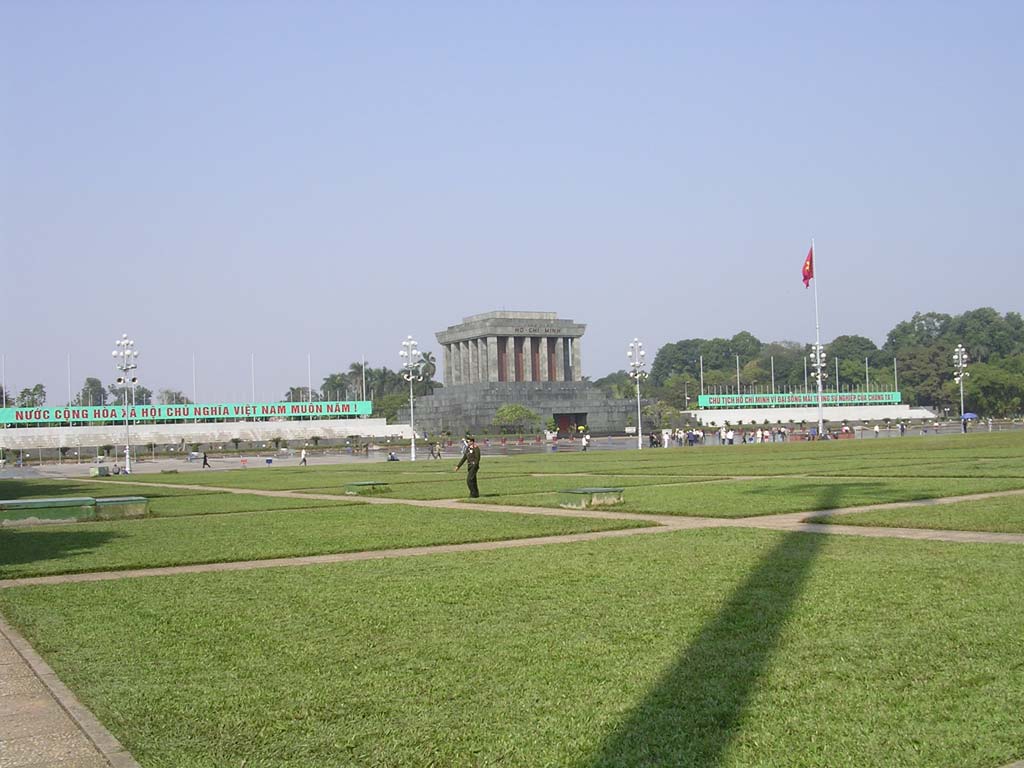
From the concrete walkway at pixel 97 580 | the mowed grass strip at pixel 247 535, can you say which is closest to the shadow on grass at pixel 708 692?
the concrete walkway at pixel 97 580

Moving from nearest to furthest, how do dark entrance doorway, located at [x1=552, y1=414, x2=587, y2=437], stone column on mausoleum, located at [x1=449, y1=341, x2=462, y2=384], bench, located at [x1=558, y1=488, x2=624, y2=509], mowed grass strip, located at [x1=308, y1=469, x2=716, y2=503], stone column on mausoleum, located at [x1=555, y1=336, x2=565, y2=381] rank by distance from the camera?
bench, located at [x1=558, y1=488, x2=624, y2=509]
mowed grass strip, located at [x1=308, y1=469, x2=716, y2=503]
dark entrance doorway, located at [x1=552, y1=414, x2=587, y2=437]
stone column on mausoleum, located at [x1=555, y1=336, x2=565, y2=381]
stone column on mausoleum, located at [x1=449, y1=341, x2=462, y2=384]

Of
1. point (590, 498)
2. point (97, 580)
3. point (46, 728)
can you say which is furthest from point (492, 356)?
point (46, 728)

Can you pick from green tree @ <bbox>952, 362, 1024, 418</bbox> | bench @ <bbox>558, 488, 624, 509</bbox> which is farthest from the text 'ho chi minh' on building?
bench @ <bbox>558, 488, 624, 509</bbox>

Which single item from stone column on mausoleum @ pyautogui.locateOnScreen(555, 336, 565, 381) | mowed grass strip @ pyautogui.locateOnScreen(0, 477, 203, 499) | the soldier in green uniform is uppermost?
stone column on mausoleum @ pyautogui.locateOnScreen(555, 336, 565, 381)

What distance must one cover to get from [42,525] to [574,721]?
69.7ft

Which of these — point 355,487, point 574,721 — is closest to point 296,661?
point 574,721

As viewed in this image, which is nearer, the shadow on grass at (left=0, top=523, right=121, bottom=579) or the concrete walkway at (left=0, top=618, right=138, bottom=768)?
the concrete walkway at (left=0, top=618, right=138, bottom=768)

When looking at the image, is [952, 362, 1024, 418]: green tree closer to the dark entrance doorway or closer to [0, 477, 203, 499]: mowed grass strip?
the dark entrance doorway

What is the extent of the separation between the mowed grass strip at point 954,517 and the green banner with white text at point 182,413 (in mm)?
120247

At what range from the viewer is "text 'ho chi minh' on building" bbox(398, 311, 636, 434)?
6024 inches

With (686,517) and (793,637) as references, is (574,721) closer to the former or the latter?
(793,637)

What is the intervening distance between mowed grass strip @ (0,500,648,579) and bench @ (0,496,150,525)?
2.71ft

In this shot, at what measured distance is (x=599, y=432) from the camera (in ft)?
507

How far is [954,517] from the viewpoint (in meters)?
19.4
